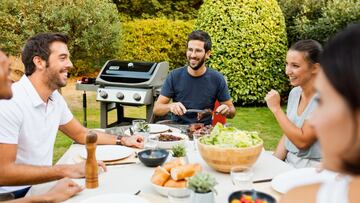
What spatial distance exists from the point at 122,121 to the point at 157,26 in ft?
14.5

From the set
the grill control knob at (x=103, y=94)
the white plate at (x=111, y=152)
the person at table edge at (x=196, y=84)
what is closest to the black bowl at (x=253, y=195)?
the white plate at (x=111, y=152)

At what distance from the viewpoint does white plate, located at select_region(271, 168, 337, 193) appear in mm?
2125

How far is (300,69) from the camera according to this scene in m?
3.00

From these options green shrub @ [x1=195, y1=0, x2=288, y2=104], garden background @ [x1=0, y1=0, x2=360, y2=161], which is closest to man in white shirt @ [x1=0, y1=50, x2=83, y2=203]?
garden background @ [x1=0, y1=0, x2=360, y2=161]

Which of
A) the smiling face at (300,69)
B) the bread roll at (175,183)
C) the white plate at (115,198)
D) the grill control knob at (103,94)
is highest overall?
the smiling face at (300,69)

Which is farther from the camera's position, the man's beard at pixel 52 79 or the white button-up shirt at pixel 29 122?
the man's beard at pixel 52 79

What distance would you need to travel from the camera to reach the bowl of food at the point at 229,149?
2270 millimetres

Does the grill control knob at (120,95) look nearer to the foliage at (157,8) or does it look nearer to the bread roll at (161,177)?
the bread roll at (161,177)

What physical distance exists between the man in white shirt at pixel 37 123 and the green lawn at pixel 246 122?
9.21 ft

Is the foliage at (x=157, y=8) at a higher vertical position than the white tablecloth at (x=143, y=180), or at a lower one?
higher

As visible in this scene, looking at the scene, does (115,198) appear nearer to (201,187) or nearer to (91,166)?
(91,166)

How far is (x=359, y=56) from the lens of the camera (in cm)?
96

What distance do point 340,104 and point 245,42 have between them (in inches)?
287

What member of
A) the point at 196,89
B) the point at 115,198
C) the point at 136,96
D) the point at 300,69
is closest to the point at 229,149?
the point at 115,198
